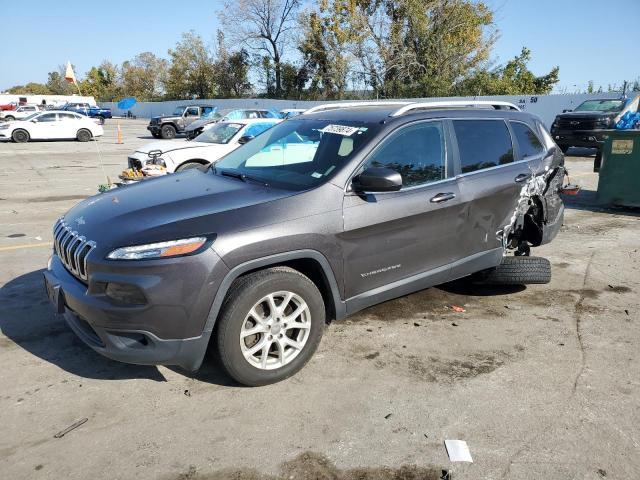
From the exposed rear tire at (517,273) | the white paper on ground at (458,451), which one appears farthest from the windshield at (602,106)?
the white paper on ground at (458,451)

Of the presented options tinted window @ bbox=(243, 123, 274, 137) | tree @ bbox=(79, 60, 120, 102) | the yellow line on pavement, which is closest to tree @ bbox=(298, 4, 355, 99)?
tinted window @ bbox=(243, 123, 274, 137)

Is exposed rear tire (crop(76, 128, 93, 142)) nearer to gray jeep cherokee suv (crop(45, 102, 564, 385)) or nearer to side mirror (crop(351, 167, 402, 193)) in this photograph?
gray jeep cherokee suv (crop(45, 102, 564, 385))

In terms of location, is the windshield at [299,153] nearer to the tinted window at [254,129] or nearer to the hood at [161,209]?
the hood at [161,209]

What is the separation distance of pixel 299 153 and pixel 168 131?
26.2 m

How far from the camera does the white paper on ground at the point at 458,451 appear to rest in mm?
2662

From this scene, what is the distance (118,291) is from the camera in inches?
111

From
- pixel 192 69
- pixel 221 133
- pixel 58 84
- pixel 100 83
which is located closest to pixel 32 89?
pixel 58 84

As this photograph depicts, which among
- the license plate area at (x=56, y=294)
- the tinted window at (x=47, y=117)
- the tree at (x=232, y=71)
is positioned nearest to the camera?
the license plate area at (x=56, y=294)

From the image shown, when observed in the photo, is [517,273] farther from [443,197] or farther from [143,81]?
[143,81]

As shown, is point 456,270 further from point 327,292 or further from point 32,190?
point 32,190

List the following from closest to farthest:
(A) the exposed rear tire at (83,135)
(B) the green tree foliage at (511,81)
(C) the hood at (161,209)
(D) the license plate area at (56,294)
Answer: (C) the hood at (161,209) < (D) the license plate area at (56,294) < (A) the exposed rear tire at (83,135) < (B) the green tree foliage at (511,81)

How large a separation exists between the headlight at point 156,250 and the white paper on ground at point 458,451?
1.77m

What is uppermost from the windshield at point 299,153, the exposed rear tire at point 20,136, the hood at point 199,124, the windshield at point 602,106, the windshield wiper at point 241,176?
the windshield at point 299,153

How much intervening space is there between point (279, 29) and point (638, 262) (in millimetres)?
51849
